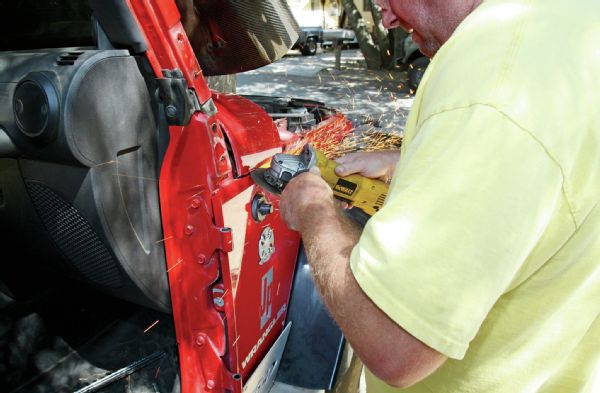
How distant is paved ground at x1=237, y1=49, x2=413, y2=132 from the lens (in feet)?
36.2

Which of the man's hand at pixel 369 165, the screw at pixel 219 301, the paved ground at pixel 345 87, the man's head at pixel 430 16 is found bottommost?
the paved ground at pixel 345 87

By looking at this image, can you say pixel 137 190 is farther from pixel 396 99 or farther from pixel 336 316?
pixel 396 99

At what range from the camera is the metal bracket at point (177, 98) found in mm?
1503

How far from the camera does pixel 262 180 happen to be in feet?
5.70

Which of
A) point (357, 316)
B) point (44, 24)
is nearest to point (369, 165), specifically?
point (357, 316)

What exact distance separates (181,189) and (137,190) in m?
0.16

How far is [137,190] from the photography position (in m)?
1.58

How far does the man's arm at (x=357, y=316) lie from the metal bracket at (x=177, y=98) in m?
0.68

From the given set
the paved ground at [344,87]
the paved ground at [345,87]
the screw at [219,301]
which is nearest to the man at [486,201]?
the screw at [219,301]

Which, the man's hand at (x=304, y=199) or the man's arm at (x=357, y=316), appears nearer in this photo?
the man's arm at (x=357, y=316)

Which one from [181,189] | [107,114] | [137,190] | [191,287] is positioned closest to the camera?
[107,114]

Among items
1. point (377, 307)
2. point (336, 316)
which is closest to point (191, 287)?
point (336, 316)

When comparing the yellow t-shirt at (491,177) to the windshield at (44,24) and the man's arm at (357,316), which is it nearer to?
the man's arm at (357,316)

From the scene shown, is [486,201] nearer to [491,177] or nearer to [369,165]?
[491,177]
